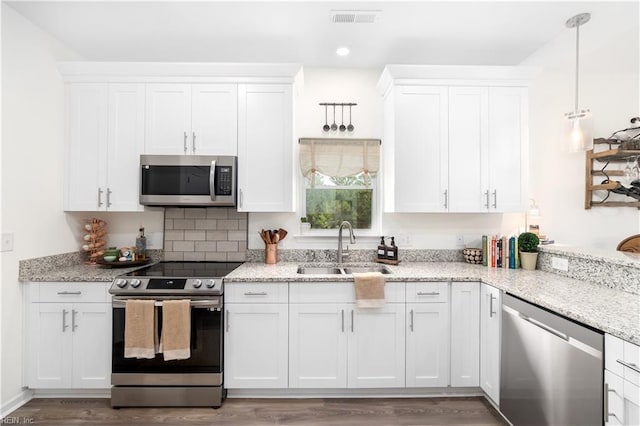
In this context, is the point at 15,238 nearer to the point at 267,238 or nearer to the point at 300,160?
the point at 267,238

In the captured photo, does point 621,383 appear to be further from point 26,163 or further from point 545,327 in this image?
point 26,163

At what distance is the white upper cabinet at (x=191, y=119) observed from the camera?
269 centimetres

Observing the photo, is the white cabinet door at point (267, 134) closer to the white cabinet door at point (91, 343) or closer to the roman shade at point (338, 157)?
the roman shade at point (338, 157)

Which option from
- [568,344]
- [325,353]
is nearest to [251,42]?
[325,353]

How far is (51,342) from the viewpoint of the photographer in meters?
2.32

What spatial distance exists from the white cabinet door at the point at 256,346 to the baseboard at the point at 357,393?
0.11 metres

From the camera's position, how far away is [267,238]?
289 cm

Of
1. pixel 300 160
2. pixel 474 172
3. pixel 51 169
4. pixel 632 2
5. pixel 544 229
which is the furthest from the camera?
pixel 544 229

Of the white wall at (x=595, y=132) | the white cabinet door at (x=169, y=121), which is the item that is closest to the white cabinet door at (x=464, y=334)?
the white wall at (x=595, y=132)

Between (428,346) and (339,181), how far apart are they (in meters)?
1.58

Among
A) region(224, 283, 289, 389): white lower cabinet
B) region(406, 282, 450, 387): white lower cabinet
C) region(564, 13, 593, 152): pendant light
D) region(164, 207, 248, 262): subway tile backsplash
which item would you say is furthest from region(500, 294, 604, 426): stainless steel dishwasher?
region(164, 207, 248, 262): subway tile backsplash

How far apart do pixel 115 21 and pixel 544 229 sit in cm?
401

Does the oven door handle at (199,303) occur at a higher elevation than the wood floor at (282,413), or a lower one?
higher

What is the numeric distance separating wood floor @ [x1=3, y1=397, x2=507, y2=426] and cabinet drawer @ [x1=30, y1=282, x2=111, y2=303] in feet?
2.35
